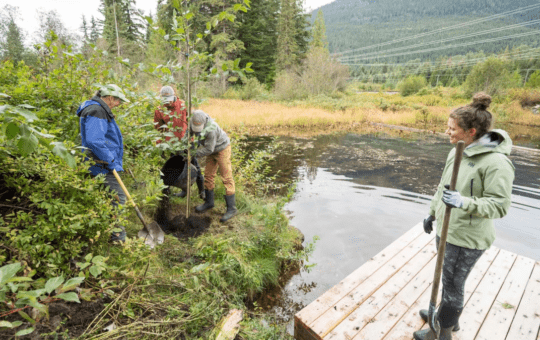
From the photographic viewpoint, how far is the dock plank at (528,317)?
2.12 metres

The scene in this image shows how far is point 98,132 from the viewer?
93.7 inches

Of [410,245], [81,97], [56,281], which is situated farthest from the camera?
[410,245]

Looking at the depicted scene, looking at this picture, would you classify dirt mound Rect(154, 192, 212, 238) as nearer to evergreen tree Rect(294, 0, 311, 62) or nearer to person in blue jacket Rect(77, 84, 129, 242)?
person in blue jacket Rect(77, 84, 129, 242)

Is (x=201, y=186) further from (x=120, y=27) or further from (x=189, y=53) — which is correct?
(x=120, y=27)

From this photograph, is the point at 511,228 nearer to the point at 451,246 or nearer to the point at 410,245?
the point at 410,245

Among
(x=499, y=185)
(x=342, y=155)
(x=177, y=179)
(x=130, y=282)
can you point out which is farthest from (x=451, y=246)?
(x=342, y=155)

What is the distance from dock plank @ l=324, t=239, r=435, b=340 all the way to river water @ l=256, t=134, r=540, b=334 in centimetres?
73

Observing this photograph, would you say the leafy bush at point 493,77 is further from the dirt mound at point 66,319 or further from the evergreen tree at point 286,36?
the dirt mound at point 66,319

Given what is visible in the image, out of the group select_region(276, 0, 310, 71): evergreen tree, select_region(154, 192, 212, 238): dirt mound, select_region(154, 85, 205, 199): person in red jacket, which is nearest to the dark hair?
select_region(154, 85, 205, 199): person in red jacket

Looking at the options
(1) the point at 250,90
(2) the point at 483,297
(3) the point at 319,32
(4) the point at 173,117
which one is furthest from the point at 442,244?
(3) the point at 319,32

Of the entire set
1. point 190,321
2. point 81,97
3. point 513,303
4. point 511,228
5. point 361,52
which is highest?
point 361,52

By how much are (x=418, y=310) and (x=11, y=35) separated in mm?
30871

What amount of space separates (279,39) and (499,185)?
30764 mm

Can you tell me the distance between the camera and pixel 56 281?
36.1 inches
